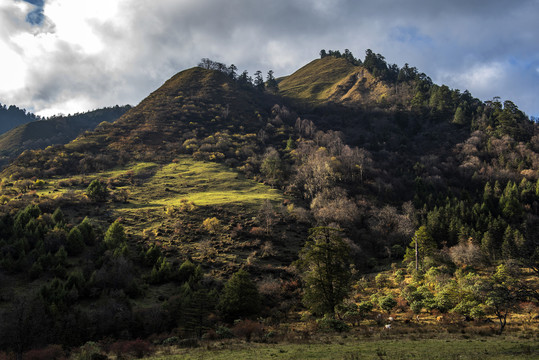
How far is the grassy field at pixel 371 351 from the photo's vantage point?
55.5 feet

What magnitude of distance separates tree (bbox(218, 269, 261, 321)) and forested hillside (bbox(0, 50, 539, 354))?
0.21m

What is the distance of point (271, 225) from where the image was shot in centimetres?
7069

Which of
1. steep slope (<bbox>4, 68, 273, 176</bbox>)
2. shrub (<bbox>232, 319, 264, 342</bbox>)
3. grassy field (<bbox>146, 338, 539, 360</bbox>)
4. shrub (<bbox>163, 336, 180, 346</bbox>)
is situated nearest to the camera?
grassy field (<bbox>146, 338, 539, 360</bbox>)

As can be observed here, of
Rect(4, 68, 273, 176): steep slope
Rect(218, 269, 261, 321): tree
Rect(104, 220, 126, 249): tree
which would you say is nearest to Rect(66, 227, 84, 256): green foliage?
Rect(104, 220, 126, 249): tree

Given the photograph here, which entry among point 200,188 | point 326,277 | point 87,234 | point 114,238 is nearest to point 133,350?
point 326,277

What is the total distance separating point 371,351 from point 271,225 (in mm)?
52385

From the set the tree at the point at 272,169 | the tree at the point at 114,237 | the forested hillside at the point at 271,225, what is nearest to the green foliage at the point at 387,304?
the forested hillside at the point at 271,225

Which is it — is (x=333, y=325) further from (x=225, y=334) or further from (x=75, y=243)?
(x=75, y=243)

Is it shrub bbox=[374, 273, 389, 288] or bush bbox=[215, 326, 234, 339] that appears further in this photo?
shrub bbox=[374, 273, 389, 288]

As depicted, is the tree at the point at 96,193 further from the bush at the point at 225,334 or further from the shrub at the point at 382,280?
the shrub at the point at 382,280

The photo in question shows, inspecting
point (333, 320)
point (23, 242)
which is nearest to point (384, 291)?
point (333, 320)

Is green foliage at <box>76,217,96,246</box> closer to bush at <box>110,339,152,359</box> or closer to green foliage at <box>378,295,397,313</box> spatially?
bush at <box>110,339,152,359</box>

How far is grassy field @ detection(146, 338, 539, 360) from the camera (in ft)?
55.5

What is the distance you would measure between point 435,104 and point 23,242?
173m
